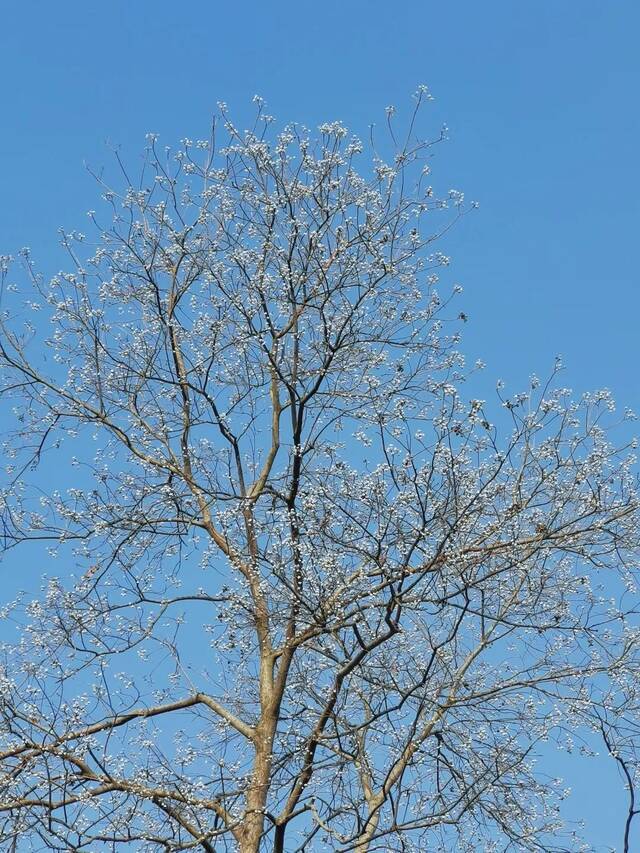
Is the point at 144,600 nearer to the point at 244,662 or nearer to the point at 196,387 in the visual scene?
the point at 244,662

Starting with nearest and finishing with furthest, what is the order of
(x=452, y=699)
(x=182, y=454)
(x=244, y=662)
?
1. (x=452, y=699)
2. (x=244, y=662)
3. (x=182, y=454)

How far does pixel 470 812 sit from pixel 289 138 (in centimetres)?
626

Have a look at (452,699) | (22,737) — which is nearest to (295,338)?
(452,699)

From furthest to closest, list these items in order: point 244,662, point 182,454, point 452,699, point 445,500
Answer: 1. point 182,454
2. point 244,662
3. point 452,699
4. point 445,500

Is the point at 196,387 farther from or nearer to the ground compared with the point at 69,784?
farther from the ground

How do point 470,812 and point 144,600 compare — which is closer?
point 470,812

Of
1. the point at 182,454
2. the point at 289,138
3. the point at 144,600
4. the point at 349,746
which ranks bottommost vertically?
the point at 349,746

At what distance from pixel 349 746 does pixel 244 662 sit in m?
1.60

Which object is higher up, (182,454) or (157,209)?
(157,209)

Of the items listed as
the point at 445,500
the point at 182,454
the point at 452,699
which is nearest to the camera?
the point at 445,500

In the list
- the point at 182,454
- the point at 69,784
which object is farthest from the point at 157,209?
the point at 69,784

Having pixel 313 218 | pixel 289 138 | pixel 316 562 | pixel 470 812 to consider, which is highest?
pixel 289 138

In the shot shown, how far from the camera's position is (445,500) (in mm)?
8328

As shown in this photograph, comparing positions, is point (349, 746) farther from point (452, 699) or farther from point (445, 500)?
point (445, 500)
